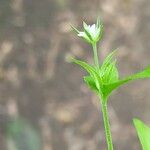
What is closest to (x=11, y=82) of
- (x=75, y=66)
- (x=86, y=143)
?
(x=75, y=66)

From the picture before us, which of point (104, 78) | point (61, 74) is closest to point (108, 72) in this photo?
point (104, 78)

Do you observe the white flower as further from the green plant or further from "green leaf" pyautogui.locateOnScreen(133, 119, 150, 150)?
"green leaf" pyautogui.locateOnScreen(133, 119, 150, 150)

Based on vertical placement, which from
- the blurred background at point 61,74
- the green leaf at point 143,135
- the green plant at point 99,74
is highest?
the blurred background at point 61,74

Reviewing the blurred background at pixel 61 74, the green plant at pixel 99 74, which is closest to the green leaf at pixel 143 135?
the green plant at pixel 99 74

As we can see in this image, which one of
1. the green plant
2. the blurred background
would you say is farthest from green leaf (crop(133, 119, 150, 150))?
the blurred background

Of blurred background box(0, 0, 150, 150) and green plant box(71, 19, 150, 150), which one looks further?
blurred background box(0, 0, 150, 150)

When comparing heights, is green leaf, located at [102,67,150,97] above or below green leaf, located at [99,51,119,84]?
below

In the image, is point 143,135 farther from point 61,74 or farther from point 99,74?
point 61,74

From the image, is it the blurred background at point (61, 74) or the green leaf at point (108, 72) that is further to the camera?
the blurred background at point (61, 74)

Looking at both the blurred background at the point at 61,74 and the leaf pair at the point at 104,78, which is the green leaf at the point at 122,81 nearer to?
the leaf pair at the point at 104,78

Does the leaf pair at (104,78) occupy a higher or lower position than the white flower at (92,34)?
lower
